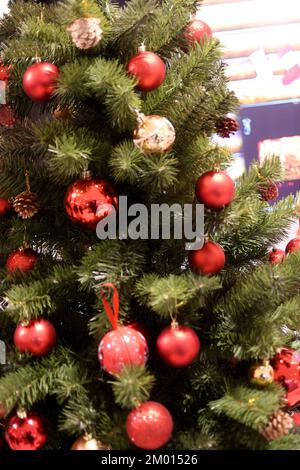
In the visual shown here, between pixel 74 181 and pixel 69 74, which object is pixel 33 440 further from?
pixel 69 74

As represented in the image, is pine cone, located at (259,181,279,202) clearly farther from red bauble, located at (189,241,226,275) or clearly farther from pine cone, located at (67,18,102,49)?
pine cone, located at (67,18,102,49)

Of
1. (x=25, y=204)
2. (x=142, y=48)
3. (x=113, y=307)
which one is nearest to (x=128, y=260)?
(x=113, y=307)

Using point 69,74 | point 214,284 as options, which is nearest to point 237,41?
point 69,74

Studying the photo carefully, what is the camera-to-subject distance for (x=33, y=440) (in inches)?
24.2

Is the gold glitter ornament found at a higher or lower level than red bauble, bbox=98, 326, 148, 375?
higher

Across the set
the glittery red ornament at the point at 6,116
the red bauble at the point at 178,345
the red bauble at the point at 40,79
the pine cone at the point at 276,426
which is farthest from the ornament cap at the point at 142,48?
the pine cone at the point at 276,426

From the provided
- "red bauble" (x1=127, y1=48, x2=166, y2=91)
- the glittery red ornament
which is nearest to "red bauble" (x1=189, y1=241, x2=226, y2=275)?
"red bauble" (x1=127, y1=48, x2=166, y2=91)

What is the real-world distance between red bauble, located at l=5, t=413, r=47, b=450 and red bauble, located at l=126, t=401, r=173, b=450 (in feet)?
0.46

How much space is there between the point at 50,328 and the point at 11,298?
0.21 feet

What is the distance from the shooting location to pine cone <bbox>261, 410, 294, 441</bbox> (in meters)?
0.57

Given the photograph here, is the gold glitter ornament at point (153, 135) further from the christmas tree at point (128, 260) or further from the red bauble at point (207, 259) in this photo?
the red bauble at point (207, 259)

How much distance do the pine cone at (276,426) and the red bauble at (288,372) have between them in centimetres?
8

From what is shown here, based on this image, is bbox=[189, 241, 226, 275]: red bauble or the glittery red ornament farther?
the glittery red ornament

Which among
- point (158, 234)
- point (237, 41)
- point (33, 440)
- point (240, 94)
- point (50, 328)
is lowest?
point (33, 440)
